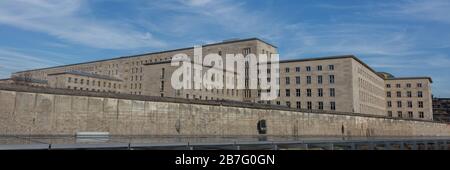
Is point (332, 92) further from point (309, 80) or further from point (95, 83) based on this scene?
point (95, 83)

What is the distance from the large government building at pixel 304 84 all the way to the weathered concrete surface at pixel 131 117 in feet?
86.5

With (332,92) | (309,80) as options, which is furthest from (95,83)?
(332,92)

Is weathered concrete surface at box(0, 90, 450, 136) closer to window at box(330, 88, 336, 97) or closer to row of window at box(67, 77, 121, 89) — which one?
window at box(330, 88, 336, 97)

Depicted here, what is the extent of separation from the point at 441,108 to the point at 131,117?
166 metres

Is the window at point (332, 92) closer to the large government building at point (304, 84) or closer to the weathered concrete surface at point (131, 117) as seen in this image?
the large government building at point (304, 84)

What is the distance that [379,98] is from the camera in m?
112

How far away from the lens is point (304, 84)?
86688 millimetres

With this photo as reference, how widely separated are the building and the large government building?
1837 inches

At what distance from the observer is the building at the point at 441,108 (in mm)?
154400

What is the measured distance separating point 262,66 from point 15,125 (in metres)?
75.1

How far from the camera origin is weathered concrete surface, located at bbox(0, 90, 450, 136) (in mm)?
24594
